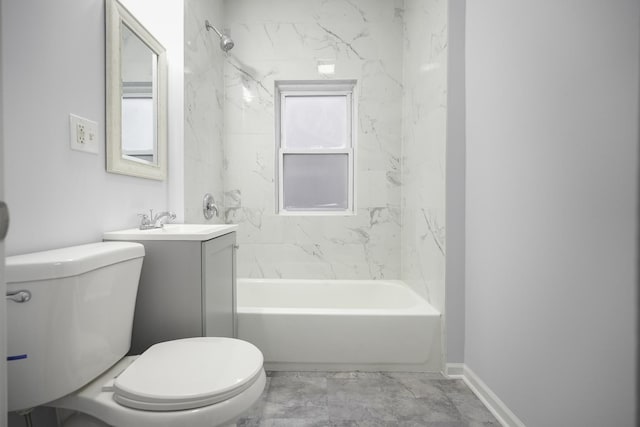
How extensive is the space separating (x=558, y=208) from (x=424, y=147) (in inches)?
43.2

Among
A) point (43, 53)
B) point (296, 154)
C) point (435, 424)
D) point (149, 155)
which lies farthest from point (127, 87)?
point (435, 424)

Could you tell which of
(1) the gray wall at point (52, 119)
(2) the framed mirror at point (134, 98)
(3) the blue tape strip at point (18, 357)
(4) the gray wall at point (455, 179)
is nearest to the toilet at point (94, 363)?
(3) the blue tape strip at point (18, 357)

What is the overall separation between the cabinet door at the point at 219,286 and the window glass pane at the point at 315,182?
1.08 metres

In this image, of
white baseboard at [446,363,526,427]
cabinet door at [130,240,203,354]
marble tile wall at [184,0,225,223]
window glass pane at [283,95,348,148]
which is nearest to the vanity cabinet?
cabinet door at [130,240,203,354]

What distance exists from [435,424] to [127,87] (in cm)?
208

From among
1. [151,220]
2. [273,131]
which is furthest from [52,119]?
[273,131]

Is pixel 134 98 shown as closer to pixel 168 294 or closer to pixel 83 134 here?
pixel 83 134

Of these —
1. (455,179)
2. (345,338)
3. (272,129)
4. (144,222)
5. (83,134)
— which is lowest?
(345,338)

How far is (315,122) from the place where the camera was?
8.94ft

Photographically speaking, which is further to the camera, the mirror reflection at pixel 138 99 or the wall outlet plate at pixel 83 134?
the mirror reflection at pixel 138 99

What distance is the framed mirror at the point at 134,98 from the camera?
1.38m

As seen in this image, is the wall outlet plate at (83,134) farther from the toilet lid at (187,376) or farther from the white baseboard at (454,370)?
the white baseboard at (454,370)

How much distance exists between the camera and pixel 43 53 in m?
1.06

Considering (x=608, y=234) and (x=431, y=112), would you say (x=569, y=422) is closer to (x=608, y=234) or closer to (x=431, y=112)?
(x=608, y=234)
